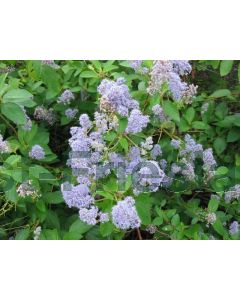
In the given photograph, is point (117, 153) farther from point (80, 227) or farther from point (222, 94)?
point (222, 94)

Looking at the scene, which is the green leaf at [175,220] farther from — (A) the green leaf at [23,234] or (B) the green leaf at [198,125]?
(A) the green leaf at [23,234]

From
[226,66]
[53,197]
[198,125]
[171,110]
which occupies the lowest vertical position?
[53,197]

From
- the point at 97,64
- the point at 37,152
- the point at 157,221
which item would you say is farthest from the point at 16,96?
the point at 157,221

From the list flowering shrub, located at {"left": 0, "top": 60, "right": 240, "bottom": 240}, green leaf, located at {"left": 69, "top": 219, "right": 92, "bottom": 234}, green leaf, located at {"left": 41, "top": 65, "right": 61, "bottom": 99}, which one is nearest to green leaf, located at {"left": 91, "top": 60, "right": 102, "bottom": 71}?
flowering shrub, located at {"left": 0, "top": 60, "right": 240, "bottom": 240}

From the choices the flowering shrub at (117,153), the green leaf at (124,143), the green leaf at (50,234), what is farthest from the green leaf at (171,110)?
the green leaf at (50,234)

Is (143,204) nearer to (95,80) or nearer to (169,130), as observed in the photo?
(169,130)

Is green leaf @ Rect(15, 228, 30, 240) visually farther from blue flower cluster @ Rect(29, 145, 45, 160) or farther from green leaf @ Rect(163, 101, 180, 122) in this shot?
green leaf @ Rect(163, 101, 180, 122)

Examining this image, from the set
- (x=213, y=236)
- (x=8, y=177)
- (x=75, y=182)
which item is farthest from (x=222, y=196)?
(x=8, y=177)
